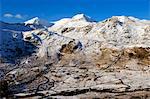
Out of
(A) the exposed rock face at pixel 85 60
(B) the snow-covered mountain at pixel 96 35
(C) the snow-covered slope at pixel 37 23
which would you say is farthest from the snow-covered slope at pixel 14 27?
(A) the exposed rock face at pixel 85 60

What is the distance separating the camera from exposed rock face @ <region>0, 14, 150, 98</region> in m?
42.5

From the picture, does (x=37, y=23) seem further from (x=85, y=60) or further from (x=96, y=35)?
(x=85, y=60)

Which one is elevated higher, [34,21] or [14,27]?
[34,21]

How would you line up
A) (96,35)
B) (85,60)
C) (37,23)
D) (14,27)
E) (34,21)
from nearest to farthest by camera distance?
(85,60)
(96,35)
(14,27)
(37,23)
(34,21)

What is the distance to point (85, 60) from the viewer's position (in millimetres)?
51875

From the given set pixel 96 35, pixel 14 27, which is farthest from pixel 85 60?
pixel 14 27

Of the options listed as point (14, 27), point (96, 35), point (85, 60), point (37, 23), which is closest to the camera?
point (85, 60)

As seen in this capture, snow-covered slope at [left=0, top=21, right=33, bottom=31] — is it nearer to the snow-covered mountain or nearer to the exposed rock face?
the snow-covered mountain

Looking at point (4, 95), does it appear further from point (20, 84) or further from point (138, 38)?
point (138, 38)

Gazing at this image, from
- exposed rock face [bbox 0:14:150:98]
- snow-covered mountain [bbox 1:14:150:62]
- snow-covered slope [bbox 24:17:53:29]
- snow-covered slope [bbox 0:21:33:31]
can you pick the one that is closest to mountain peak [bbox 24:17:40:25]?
snow-covered slope [bbox 24:17:53:29]

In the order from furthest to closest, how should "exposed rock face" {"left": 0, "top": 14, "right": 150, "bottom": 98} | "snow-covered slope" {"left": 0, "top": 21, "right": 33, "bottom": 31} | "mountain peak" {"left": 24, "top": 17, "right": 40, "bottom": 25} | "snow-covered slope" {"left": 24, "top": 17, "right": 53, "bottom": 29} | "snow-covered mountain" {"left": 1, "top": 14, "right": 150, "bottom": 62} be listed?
"mountain peak" {"left": 24, "top": 17, "right": 40, "bottom": 25}
"snow-covered slope" {"left": 24, "top": 17, "right": 53, "bottom": 29}
"snow-covered slope" {"left": 0, "top": 21, "right": 33, "bottom": 31}
"snow-covered mountain" {"left": 1, "top": 14, "right": 150, "bottom": 62}
"exposed rock face" {"left": 0, "top": 14, "right": 150, "bottom": 98}

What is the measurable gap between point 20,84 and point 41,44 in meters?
14.8

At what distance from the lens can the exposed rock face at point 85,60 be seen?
42531 millimetres

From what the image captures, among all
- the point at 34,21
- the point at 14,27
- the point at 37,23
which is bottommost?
the point at 14,27
